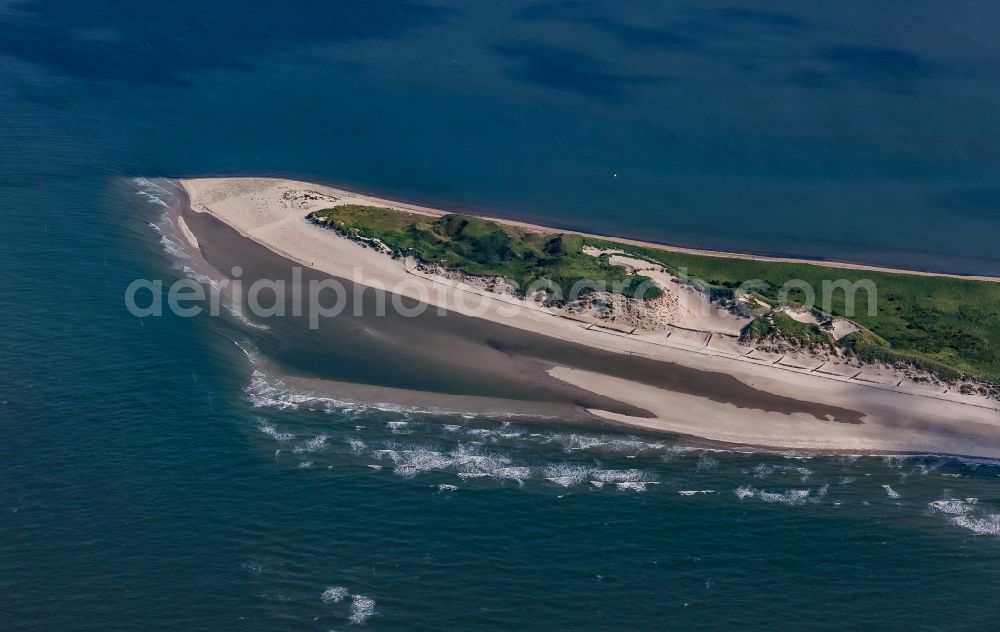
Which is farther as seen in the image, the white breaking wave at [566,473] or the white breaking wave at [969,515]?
the white breaking wave at [566,473]

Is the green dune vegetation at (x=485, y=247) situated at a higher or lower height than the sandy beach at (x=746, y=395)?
higher

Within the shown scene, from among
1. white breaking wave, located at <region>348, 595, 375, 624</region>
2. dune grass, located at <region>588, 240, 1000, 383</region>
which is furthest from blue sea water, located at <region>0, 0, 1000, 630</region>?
dune grass, located at <region>588, 240, 1000, 383</region>

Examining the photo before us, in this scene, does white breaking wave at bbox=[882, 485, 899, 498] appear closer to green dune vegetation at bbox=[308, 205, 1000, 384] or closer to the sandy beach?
the sandy beach

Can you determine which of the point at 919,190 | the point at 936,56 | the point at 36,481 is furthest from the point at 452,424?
the point at 936,56

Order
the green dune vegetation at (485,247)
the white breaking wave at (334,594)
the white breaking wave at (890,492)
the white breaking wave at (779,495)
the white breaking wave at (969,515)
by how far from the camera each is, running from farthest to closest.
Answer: the green dune vegetation at (485,247)
the white breaking wave at (890,492)
the white breaking wave at (779,495)
the white breaking wave at (969,515)
the white breaking wave at (334,594)

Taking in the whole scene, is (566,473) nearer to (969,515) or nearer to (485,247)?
(969,515)

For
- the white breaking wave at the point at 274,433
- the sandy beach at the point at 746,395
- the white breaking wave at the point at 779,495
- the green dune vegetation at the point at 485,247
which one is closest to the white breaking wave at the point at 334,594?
the white breaking wave at the point at 274,433

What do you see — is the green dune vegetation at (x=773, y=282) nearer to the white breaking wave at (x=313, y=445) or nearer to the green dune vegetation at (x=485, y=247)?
the green dune vegetation at (x=485, y=247)

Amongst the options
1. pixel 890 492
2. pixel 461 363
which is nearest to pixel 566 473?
pixel 461 363
